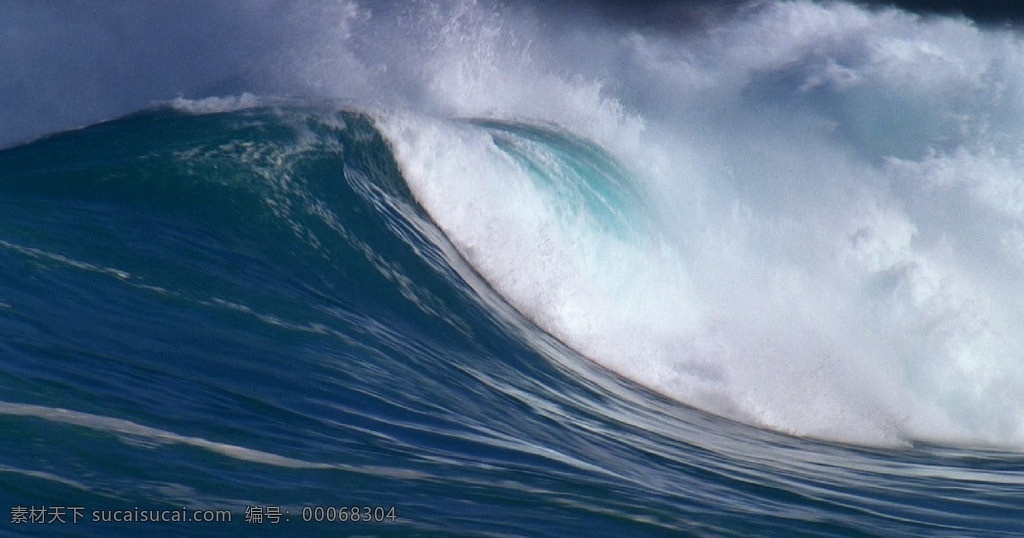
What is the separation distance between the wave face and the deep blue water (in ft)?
0.08

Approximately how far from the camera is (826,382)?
8.66 metres

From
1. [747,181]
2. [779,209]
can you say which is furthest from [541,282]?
[747,181]

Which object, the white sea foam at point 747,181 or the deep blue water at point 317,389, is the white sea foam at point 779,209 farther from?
the deep blue water at point 317,389

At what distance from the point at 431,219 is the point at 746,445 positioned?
3.52m

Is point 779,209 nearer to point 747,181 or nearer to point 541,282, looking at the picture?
point 747,181

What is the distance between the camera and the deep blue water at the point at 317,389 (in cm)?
394

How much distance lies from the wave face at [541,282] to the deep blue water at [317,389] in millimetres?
26

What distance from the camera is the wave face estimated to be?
4.35 meters

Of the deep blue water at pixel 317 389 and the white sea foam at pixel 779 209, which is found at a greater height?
the white sea foam at pixel 779 209

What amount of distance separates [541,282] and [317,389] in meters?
3.78

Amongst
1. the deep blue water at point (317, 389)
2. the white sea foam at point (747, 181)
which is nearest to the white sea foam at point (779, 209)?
the white sea foam at point (747, 181)

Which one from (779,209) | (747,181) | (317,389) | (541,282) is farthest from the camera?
(747,181)

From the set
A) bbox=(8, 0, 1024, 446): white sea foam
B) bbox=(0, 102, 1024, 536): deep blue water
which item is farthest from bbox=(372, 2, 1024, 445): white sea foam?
bbox=(0, 102, 1024, 536): deep blue water

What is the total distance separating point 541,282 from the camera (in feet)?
28.2
